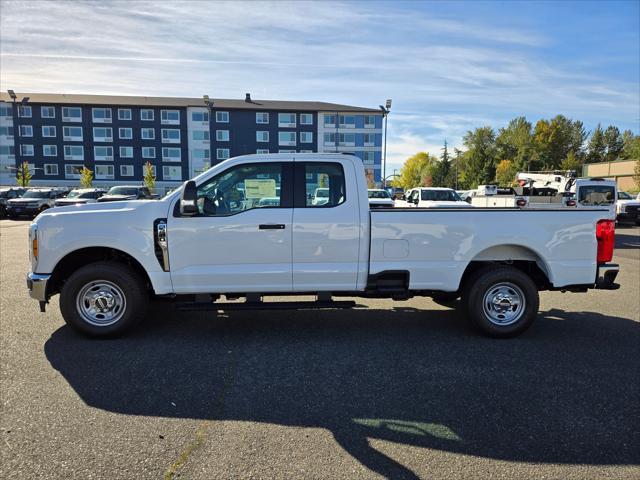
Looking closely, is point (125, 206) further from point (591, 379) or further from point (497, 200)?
point (497, 200)

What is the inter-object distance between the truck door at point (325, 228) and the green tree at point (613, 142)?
4185 inches

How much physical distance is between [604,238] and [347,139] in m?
68.5

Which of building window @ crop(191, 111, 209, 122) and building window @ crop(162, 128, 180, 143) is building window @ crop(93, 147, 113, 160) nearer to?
building window @ crop(162, 128, 180, 143)

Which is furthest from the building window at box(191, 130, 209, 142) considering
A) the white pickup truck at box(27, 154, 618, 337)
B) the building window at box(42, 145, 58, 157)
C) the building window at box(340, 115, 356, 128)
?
the white pickup truck at box(27, 154, 618, 337)

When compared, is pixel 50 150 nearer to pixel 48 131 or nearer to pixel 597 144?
pixel 48 131

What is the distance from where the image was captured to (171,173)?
7056 centimetres

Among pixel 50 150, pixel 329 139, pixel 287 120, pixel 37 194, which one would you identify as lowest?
pixel 37 194

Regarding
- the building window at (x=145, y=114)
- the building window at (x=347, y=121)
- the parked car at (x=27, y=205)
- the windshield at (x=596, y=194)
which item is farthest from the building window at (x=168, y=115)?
the windshield at (x=596, y=194)

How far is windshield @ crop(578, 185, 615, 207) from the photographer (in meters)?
20.7

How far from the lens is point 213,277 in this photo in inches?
214

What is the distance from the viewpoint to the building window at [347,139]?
71.9m

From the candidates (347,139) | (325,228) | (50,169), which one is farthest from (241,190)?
(50,169)

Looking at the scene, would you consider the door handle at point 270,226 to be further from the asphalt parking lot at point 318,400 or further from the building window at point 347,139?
the building window at point 347,139

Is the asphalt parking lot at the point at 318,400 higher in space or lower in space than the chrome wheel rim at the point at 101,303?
lower
